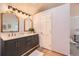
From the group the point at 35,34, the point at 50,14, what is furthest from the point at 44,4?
the point at 35,34

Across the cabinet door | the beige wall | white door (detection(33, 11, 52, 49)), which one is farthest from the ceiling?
the cabinet door

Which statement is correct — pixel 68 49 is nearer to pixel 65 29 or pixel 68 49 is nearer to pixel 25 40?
pixel 65 29

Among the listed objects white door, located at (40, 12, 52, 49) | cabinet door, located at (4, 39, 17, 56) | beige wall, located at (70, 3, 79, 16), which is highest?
beige wall, located at (70, 3, 79, 16)

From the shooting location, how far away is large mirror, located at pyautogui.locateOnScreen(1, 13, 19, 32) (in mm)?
1697

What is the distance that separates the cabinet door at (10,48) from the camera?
1579mm

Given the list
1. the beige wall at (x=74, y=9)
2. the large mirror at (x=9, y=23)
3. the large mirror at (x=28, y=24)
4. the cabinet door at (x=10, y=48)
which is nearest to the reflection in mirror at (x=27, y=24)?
the large mirror at (x=28, y=24)

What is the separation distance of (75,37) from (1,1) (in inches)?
39.6

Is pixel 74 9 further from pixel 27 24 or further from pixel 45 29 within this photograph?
pixel 27 24

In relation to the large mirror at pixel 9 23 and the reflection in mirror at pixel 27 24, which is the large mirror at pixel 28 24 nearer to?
the reflection in mirror at pixel 27 24

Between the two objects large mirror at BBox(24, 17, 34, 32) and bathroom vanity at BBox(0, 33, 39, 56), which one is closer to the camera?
bathroom vanity at BBox(0, 33, 39, 56)

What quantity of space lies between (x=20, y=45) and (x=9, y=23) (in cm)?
31

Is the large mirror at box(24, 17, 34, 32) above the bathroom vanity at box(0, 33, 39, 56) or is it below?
above

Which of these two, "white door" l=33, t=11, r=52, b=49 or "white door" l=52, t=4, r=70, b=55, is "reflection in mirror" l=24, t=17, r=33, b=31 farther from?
"white door" l=52, t=4, r=70, b=55

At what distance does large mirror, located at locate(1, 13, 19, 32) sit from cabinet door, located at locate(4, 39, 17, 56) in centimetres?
17
